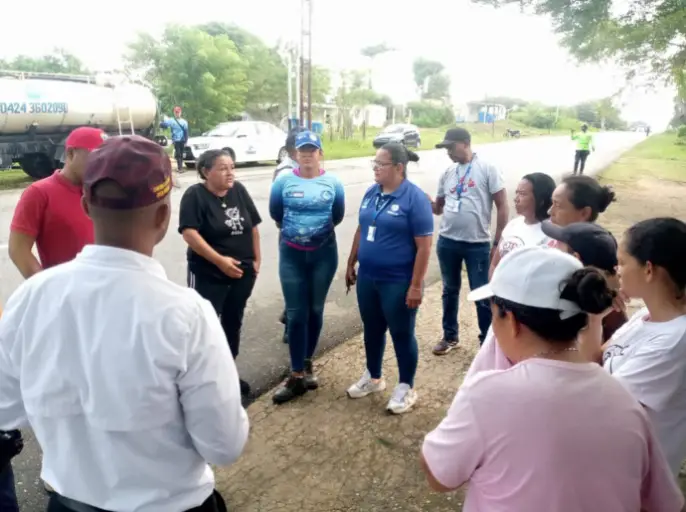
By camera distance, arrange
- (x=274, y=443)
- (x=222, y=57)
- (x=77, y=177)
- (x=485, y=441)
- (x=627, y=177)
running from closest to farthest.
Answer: (x=485, y=441), (x=77, y=177), (x=274, y=443), (x=627, y=177), (x=222, y=57)

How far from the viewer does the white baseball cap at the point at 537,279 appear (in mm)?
1323

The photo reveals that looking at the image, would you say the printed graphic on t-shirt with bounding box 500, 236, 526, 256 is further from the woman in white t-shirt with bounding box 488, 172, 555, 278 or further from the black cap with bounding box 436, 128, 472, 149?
the black cap with bounding box 436, 128, 472, 149

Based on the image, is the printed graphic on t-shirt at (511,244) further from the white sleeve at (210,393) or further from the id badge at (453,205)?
the white sleeve at (210,393)

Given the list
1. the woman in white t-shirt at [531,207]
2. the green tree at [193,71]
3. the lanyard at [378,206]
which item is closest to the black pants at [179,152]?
the green tree at [193,71]

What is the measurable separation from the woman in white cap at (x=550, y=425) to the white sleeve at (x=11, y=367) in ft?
3.56

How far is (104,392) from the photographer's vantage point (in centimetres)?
133

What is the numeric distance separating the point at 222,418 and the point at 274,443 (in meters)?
1.93

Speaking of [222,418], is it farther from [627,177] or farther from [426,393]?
[627,177]

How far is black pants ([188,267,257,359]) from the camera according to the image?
140 inches

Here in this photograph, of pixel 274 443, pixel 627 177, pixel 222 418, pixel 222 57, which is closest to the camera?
pixel 222 418

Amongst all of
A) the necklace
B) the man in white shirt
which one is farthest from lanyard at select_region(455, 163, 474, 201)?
the man in white shirt

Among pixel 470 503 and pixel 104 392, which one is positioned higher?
pixel 104 392

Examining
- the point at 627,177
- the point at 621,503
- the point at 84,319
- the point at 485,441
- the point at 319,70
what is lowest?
the point at 627,177

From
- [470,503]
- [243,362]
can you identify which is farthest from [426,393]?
[470,503]
